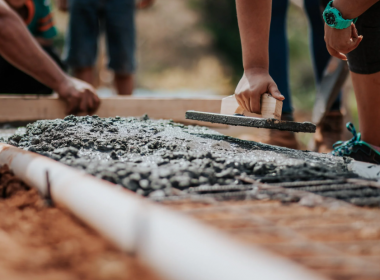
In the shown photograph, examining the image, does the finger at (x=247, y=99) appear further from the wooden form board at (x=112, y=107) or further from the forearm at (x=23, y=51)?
the forearm at (x=23, y=51)

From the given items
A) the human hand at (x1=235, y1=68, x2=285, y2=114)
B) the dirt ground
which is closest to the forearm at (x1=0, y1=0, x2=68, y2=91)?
the human hand at (x1=235, y1=68, x2=285, y2=114)

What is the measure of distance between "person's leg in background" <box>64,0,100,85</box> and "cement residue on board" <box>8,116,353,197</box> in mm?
1793

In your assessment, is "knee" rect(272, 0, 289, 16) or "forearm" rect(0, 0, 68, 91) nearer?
"forearm" rect(0, 0, 68, 91)

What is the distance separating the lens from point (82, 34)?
353cm

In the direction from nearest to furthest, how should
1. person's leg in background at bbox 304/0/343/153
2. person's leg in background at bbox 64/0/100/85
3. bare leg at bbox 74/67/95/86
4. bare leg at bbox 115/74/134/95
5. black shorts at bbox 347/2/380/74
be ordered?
black shorts at bbox 347/2/380/74 → person's leg in background at bbox 304/0/343/153 → person's leg in background at bbox 64/0/100/85 → bare leg at bbox 74/67/95/86 → bare leg at bbox 115/74/134/95

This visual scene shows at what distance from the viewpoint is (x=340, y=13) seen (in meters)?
1.54

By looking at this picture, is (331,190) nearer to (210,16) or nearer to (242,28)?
(242,28)

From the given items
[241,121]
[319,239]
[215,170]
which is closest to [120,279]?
[319,239]

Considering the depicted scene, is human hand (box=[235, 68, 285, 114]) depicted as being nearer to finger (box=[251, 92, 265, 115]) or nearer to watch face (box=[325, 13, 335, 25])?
finger (box=[251, 92, 265, 115])

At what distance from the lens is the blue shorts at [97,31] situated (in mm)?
3490

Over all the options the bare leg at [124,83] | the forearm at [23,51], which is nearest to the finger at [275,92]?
the forearm at [23,51]

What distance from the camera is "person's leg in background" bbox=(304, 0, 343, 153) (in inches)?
101

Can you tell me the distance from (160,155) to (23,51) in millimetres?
1450

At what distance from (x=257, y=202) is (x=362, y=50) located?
1.16 m
